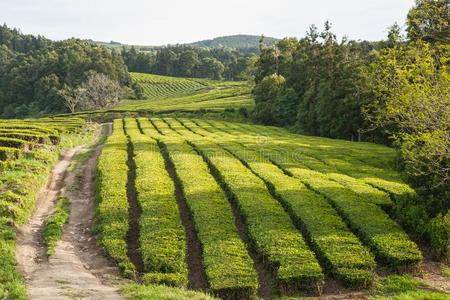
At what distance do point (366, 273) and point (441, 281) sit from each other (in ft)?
10.3

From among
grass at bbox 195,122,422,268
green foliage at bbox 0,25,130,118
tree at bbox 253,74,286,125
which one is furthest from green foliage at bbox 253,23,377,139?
green foliage at bbox 0,25,130,118

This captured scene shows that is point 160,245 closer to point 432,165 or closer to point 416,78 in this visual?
point 432,165

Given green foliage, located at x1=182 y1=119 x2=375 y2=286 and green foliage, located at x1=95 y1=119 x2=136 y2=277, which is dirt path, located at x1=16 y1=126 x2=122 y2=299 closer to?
green foliage, located at x1=95 y1=119 x2=136 y2=277

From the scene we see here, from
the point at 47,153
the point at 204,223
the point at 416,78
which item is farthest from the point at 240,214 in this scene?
the point at 47,153

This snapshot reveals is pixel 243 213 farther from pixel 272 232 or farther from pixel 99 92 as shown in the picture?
pixel 99 92

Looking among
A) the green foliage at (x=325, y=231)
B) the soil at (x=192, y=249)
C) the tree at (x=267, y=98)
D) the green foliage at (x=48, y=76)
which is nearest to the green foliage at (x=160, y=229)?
the soil at (x=192, y=249)

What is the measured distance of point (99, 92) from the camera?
132 m

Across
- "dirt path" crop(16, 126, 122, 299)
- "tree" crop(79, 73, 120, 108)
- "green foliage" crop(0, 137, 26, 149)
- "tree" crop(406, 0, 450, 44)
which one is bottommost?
"dirt path" crop(16, 126, 122, 299)

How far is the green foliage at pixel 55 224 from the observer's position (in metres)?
20.4

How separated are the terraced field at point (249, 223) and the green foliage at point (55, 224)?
1.99 m

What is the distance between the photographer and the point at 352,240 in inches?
778

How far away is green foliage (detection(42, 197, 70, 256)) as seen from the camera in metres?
20.4

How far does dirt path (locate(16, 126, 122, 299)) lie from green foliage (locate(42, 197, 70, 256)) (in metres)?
0.26

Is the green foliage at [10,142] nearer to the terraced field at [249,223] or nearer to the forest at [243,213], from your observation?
the forest at [243,213]
